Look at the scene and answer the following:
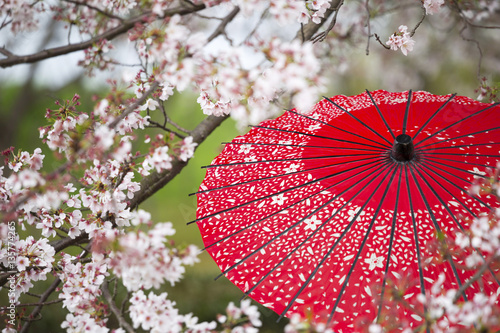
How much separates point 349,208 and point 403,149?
0.88 feet

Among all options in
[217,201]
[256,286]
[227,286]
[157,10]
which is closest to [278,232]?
[256,286]

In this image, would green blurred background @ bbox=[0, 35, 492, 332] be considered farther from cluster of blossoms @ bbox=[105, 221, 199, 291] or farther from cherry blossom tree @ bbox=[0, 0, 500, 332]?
cluster of blossoms @ bbox=[105, 221, 199, 291]

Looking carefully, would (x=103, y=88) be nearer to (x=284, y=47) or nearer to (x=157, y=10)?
(x=157, y=10)

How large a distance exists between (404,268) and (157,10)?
41.6 inches

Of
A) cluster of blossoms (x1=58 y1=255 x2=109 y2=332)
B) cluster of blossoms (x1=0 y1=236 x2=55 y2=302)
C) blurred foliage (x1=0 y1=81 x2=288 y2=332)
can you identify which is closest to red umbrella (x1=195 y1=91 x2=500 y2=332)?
cluster of blossoms (x1=58 y1=255 x2=109 y2=332)

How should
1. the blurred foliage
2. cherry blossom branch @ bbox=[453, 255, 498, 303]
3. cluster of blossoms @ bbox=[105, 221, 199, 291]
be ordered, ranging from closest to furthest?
cherry blossom branch @ bbox=[453, 255, 498, 303], cluster of blossoms @ bbox=[105, 221, 199, 291], the blurred foliage

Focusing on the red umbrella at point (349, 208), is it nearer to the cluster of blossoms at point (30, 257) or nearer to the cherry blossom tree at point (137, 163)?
the cherry blossom tree at point (137, 163)

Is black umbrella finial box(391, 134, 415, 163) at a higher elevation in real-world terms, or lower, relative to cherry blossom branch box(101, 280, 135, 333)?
higher

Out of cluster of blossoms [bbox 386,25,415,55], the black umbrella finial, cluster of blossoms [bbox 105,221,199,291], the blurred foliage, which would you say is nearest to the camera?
cluster of blossoms [bbox 105,221,199,291]

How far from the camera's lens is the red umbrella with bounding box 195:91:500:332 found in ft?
4.25

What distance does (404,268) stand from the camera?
129 centimetres

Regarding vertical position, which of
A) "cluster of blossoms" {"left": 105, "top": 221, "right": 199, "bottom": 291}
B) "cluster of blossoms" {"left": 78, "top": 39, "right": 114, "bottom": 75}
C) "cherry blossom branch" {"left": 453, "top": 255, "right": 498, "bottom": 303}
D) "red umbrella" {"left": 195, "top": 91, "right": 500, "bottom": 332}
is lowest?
"cherry blossom branch" {"left": 453, "top": 255, "right": 498, "bottom": 303}

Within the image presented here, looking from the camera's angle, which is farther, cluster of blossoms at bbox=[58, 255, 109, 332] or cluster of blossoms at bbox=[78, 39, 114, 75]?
cluster of blossoms at bbox=[78, 39, 114, 75]

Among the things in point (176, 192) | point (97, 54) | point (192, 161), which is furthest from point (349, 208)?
point (192, 161)
